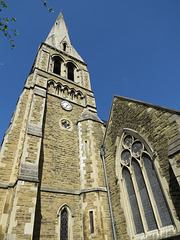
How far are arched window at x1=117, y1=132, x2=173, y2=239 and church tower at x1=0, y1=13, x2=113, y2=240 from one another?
1488 millimetres

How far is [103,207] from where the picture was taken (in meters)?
8.27

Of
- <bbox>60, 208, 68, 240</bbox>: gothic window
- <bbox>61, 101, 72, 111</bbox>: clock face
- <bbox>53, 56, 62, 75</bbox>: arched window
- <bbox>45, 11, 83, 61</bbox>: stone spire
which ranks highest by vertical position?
<bbox>45, 11, 83, 61</bbox>: stone spire

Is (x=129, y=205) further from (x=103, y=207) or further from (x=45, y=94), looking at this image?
(x=45, y=94)

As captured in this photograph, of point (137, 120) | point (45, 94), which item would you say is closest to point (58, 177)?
point (137, 120)

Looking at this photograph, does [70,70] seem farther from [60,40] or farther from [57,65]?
[60,40]

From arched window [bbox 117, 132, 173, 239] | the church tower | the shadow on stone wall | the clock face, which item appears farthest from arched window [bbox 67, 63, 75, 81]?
the shadow on stone wall

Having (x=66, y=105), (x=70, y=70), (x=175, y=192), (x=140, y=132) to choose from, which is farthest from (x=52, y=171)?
(x=70, y=70)

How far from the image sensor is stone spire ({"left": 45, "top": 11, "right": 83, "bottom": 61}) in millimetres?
21255

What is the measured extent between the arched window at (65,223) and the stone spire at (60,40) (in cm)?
1722

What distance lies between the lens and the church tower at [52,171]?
708cm

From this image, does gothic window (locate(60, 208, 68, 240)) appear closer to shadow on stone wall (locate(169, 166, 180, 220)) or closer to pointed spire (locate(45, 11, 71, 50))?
shadow on stone wall (locate(169, 166, 180, 220))

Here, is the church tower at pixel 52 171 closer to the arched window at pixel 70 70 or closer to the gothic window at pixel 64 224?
the gothic window at pixel 64 224

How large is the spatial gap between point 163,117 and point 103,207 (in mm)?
5241

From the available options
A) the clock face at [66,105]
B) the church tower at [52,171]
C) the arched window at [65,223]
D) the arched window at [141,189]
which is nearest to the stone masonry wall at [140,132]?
the arched window at [141,189]
